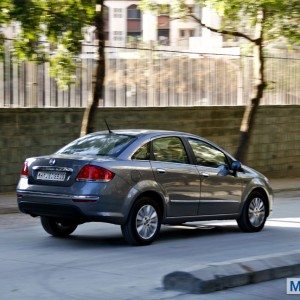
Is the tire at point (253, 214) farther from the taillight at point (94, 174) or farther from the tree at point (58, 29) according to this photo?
the tree at point (58, 29)

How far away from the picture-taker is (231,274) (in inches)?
348

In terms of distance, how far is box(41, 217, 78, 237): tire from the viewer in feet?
41.9

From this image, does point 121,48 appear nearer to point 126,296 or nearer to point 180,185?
point 180,185

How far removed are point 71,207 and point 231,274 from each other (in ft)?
10.4

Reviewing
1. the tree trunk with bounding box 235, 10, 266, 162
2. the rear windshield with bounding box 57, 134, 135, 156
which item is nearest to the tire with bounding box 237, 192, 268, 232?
the rear windshield with bounding box 57, 134, 135, 156

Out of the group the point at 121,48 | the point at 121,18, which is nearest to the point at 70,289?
the point at 121,48

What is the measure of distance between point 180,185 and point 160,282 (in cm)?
324

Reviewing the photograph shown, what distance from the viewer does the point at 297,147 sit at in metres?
27.6

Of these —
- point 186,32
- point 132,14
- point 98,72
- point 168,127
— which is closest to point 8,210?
point 98,72

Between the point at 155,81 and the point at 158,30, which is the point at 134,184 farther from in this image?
the point at 158,30

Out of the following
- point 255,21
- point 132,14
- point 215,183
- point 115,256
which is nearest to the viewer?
point 115,256

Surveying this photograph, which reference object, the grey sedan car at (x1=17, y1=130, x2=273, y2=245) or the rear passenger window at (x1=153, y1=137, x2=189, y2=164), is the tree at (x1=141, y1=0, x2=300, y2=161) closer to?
the grey sedan car at (x1=17, y1=130, x2=273, y2=245)

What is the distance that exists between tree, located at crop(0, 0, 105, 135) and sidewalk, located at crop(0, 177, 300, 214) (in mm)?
2122

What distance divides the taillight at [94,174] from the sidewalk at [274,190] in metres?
5.31
